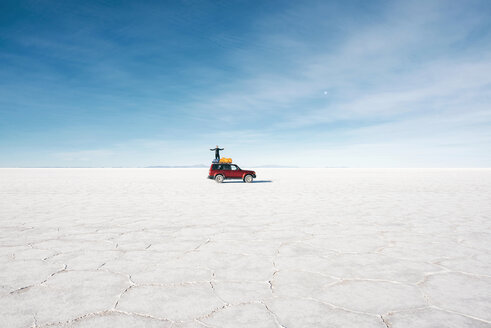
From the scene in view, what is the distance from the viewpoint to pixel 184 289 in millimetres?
2971

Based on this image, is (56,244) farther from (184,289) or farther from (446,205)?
(446,205)

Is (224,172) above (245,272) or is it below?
above

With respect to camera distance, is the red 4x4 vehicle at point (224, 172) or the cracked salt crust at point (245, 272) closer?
the cracked salt crust at point (245, 272)

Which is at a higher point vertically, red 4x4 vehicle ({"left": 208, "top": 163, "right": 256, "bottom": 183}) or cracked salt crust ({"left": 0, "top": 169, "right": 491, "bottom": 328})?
red 4x4 vehicle ({"left": 208, "top": 163, "right": 256, "bottom": 183})

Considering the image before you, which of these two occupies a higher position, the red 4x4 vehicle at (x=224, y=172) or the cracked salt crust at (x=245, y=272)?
the red 4x4 vehicle at (x=224, y=172)

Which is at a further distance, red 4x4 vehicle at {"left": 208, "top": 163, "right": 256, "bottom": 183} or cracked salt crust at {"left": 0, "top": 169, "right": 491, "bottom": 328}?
red 4x4 vehicle at {"left": 208, "top": 163, "right": 256, "bottom": 183}

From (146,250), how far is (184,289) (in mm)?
1622

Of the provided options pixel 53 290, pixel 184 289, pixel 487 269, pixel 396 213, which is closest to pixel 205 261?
pixel 184 289

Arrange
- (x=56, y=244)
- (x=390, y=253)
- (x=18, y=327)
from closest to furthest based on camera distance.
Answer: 1. (x=18, y=327)
2. (x=390, y=253)
3. (x=56, y=244)

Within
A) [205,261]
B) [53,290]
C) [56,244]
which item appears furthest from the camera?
[56,244]

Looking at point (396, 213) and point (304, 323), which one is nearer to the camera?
point (304, 323)

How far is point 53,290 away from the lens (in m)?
2.95

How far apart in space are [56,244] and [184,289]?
9.53ft

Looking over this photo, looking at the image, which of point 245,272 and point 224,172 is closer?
point 245,272
